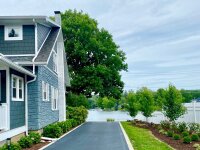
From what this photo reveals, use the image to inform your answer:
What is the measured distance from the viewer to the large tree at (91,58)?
1663 inches

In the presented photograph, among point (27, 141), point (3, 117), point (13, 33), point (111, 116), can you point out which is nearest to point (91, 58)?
point (111, 116)

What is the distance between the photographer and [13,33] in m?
20.7

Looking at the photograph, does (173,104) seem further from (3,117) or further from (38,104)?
(3,117)

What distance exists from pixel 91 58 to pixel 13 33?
2417 cm

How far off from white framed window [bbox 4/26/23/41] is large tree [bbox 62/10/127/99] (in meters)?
21.4

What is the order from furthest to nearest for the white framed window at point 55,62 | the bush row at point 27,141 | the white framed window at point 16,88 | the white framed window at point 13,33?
the white framed window at point 55,62 < the white framed window at point 13,33 < the white framed window at point 16,88 < the bush row at point 27,141

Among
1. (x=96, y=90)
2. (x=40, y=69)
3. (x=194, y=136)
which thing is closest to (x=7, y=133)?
(x=40, y=69)

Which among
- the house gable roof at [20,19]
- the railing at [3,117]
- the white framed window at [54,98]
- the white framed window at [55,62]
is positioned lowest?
the railing at [3,117]

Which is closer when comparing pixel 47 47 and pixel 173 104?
pixel 47 47

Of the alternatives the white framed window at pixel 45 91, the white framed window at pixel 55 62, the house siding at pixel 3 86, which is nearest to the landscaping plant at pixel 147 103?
the white framed window at pixel 55 62

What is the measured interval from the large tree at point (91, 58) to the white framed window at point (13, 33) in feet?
70.0

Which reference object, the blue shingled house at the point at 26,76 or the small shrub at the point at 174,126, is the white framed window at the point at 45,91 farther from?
the small shrub at the point at 174,126

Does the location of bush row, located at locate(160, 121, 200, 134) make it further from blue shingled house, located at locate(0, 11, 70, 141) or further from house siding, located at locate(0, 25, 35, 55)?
house siding, located at locate(0, 25, 35, 55)

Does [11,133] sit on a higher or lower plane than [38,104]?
lower
